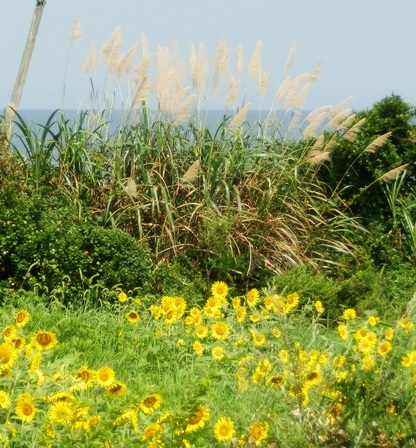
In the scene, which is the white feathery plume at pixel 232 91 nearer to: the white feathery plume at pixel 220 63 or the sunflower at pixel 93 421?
the white feathery plume at pixel 220 63

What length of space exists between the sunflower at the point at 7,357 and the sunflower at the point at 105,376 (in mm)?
324

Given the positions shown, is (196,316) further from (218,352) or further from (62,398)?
(62,398)

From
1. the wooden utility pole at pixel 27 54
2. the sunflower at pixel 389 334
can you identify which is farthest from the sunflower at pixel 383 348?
the wooden utility pole at pixel 27 54

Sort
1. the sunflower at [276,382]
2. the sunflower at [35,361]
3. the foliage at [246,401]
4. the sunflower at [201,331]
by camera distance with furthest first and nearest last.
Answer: the sunflower at [201,331] → the sunflower at [35,361] → the sunflower at [276,382] → the foliage at [246,401]

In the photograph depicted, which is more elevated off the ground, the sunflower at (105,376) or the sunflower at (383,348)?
the sunflower at (383,348)

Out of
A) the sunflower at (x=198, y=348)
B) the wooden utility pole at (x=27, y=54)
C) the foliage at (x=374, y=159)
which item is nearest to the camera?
the sunflower at (x=198, y=348)

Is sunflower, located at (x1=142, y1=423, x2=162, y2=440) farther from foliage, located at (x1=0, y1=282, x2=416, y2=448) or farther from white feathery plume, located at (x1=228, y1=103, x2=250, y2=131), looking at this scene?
white feathery plume, located at (x1=228, y1=103, x2=250, y2=131)

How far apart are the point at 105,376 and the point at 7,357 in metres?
0.36

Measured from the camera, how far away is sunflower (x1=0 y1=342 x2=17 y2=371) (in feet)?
10.7

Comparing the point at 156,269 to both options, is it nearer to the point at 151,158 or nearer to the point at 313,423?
the point at 151,158

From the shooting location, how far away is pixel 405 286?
770 cm

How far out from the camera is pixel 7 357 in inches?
128

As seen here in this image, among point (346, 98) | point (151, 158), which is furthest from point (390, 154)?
point (151, 158)

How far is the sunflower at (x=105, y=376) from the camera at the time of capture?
3.20 m
